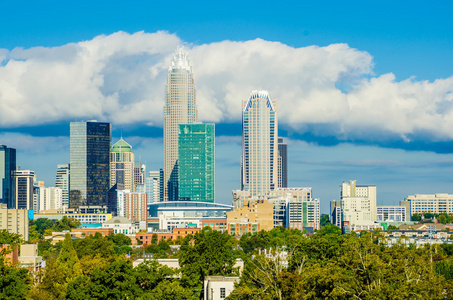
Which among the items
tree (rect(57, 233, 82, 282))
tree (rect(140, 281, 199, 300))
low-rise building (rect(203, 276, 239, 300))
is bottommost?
low-rise building (rect(203, 276, 239, 300))

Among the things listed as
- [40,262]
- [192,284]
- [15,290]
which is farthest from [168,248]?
[15,290]

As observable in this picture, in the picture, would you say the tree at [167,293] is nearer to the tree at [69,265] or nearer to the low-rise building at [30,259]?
the tree at [69,265]

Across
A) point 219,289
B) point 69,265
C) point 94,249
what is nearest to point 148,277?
point 219,289

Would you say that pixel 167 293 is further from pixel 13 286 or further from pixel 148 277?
pixel 13 286

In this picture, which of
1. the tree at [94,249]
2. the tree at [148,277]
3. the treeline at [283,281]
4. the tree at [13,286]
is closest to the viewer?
the treeline at [283,281]

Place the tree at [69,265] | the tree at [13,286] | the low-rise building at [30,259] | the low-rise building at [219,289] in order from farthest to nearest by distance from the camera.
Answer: the low-rise building at [30,259], the tree at [69,265], the low-rise building at [219,289], the tree at [13,286]

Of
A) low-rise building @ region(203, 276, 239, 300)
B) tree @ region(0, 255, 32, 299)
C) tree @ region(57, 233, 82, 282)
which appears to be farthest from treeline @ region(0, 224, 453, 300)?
low-rise building @ region(203, 276, 239, 300)

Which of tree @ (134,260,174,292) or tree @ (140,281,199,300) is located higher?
tree @ (134,260,174,292)

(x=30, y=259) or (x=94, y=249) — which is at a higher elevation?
(x=30, y=259)

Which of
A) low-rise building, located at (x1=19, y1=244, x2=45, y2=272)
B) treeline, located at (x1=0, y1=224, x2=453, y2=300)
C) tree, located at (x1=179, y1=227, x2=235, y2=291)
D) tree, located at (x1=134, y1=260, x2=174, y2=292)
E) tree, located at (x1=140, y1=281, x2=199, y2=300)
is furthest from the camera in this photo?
low-rise building, located at (x1=19, y1=244, x2=45, y2=272)

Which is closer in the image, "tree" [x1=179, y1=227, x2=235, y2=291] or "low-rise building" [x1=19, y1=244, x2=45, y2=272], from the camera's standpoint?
"tree" [x1=179, y1=227, x2=235, y2=291]

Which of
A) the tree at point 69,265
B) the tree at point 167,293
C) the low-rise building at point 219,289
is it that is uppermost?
the tree at point 69,265

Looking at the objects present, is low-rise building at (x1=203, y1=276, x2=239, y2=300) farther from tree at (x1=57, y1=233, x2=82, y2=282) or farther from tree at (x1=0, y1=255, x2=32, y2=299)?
tree at (x1=0, y1=255, x2=32, y2=299)

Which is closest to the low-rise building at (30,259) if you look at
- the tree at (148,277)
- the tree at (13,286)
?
the tree at (13,286)
